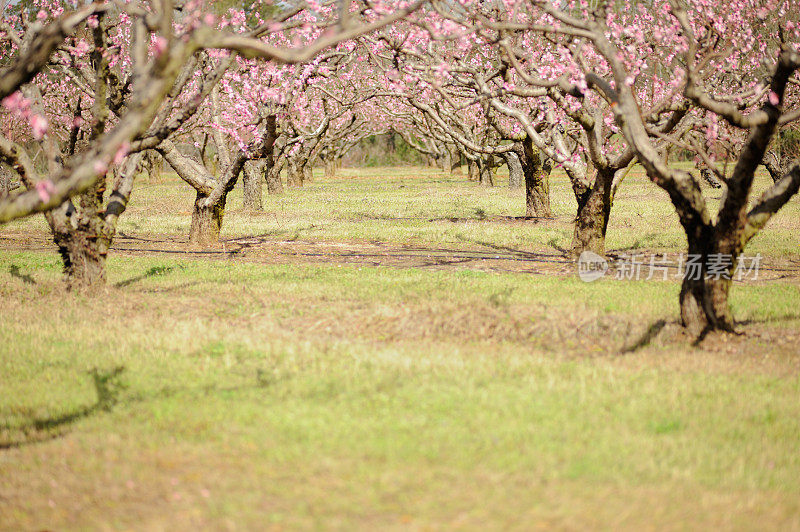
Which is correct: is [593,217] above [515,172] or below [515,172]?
below

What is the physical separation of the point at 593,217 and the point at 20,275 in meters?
11.4

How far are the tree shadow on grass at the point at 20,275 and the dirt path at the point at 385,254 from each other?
311 centimetres

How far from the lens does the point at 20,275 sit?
13.3 meters

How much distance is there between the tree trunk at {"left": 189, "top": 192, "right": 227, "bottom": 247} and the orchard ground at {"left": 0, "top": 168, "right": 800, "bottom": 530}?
11.9ft

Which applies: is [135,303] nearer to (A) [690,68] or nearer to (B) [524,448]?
(B) [524,448]

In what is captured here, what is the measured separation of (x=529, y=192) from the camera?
2311cm

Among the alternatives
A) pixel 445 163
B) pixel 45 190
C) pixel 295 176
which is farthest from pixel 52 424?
pixel 445 163

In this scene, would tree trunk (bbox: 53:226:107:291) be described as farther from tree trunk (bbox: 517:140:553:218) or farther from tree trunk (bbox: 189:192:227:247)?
tree trunk (bbox: 517:140:553:218)

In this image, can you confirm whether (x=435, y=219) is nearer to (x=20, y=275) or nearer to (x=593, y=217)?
(x=593, y=217)

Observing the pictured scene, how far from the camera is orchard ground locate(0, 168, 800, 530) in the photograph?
16.0 feet

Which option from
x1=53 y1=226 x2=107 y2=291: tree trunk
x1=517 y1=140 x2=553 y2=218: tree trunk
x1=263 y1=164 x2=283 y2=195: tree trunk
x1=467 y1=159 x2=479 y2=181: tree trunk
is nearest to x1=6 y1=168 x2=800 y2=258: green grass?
x1=517 y1=140 x2=553 y2=218: tree trunk

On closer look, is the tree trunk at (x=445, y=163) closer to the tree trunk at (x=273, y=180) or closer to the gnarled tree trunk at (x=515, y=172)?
the gnarled tree trunk at (x=515, y=172)

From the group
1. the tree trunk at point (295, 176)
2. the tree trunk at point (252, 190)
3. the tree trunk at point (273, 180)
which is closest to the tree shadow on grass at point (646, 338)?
the tree trunk at point (252, 190)

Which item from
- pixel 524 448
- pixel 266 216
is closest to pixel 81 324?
pixel 524 448
